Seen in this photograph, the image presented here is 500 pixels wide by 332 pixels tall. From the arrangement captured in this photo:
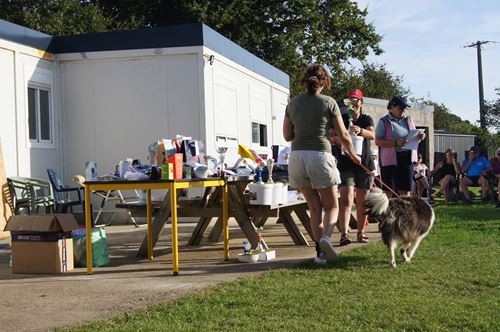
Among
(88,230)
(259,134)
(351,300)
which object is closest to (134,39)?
(259,134)

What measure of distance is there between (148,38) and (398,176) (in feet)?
21.0

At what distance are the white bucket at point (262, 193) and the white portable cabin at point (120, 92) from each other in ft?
16.3

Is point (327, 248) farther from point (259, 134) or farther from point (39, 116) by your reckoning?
point (259, 134)

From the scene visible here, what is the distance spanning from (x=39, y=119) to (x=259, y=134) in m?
5.93

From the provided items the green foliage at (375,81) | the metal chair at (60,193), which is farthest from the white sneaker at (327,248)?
the green foliage at (375,81)

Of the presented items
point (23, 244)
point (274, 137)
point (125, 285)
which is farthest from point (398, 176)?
point (274, 137)

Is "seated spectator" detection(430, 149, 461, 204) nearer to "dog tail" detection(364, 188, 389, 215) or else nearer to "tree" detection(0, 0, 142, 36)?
"dog tail" detection(364, 188, 389, 215)

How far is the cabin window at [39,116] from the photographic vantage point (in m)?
12.0

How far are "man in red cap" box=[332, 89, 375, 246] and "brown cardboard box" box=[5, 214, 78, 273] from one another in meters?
2.84

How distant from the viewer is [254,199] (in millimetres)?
7012

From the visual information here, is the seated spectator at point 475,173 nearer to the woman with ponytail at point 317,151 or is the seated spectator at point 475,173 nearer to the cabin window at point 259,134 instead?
the cabin window at point 259,134

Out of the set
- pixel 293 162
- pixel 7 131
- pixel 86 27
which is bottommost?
pixel 293 162

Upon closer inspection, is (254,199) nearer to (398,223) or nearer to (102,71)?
(398,223)

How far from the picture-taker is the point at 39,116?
40.0 feet
